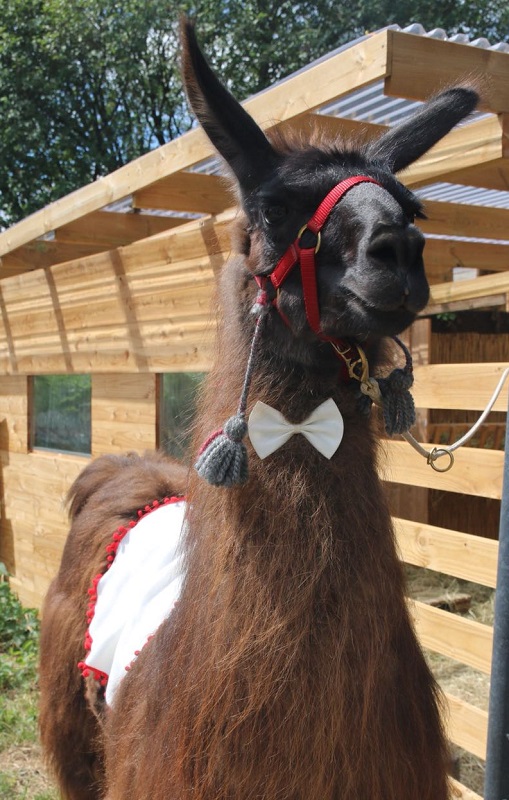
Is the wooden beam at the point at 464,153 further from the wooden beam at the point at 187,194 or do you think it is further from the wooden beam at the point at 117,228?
the wooden beam at the point at 117,228

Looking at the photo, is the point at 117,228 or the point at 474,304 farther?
the point at 474,304

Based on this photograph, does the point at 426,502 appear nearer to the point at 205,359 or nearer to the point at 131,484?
the point at 205,359

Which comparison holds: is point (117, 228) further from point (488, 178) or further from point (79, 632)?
point (79, 632)

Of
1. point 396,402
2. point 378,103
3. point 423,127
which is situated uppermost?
point 378,103

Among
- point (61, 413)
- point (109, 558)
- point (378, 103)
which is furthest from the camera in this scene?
point (61, 413)

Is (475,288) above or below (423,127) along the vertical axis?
below

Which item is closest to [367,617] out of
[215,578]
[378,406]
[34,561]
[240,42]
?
[215,578]

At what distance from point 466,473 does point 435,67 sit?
171 centimetres

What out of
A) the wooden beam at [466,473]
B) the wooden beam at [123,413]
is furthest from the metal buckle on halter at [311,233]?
the wooden beam at [123,413]

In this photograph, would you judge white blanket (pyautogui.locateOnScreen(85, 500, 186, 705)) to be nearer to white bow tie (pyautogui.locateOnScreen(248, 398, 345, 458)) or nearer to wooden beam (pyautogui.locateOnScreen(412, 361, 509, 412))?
white bow tie (pyautogui.locateOnScreen(248, 398, 345, 458))

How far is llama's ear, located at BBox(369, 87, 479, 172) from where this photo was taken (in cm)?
199

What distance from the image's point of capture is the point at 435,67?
287 cm

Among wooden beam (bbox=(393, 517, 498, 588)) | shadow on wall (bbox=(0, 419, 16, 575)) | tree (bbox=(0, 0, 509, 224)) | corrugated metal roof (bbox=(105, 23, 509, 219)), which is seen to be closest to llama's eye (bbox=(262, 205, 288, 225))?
corrugated metal roof (bbox=(105, 23, 509, 219))

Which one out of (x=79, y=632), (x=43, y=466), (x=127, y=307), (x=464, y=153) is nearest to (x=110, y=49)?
(x=43, y=466)
